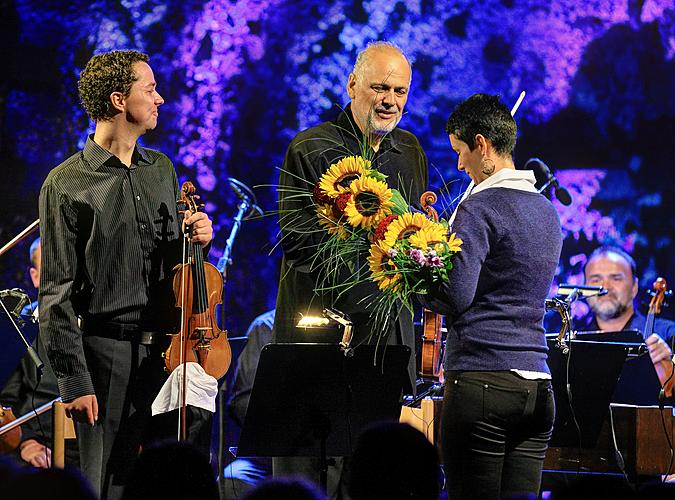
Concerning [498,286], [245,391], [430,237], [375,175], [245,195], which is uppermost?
[245,195]

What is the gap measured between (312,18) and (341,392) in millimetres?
4243

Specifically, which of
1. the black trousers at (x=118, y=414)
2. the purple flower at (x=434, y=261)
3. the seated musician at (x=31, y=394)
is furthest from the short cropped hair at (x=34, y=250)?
the purple flower at (x=434, y=261)

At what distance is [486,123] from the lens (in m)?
2.95

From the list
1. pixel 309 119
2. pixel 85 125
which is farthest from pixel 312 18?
pixel 85 125

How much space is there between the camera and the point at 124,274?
129 inches

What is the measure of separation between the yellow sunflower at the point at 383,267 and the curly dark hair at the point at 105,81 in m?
1.17

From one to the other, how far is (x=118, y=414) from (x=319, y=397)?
725 mm

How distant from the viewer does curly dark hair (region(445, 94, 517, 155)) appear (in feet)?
9.68

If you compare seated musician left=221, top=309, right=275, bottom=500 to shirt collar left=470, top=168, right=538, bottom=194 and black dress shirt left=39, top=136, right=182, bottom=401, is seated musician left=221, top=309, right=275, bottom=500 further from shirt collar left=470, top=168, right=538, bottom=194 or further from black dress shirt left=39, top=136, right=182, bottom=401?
shirt collar left=470, top=168, right=538, bottom=194

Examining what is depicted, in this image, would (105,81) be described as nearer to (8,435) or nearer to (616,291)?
(8,435)

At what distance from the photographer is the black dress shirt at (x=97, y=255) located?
3.16 meters

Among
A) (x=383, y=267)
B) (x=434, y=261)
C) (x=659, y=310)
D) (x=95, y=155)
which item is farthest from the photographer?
(x=659, y=310)

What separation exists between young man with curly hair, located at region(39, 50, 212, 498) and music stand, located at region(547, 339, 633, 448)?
2.24m

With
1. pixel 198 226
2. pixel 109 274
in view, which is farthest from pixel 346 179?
pixel 109 274
